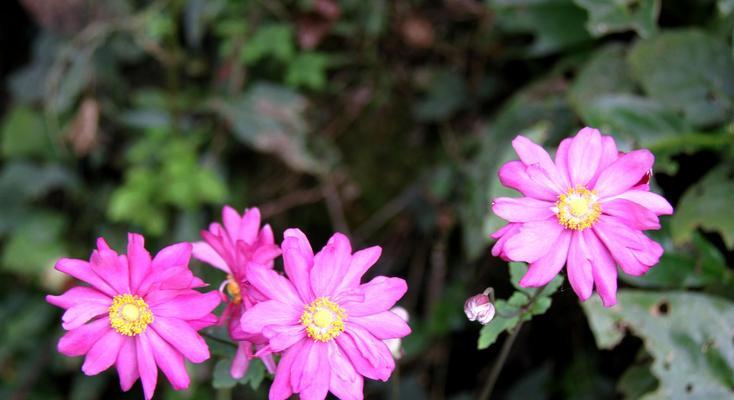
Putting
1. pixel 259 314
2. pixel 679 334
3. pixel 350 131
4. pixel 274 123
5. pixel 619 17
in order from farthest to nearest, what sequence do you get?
pixel 350 131
pixel 274 123
pixel 619 17
pixel 679 334
pixel 259 314

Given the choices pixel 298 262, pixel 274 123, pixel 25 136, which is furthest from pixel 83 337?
pixel 25 136

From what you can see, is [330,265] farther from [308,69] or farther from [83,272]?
[308,69]

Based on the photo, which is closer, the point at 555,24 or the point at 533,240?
the point at 533,240

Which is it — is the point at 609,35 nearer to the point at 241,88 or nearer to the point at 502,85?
the point at 502,85

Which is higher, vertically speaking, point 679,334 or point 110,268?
point 110,268

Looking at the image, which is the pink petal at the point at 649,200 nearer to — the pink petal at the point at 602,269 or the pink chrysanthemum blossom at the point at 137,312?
the pink petal at the point at 602,269

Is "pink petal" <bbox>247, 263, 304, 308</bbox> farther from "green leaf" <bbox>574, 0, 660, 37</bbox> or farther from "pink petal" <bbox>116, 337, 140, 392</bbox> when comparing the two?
"green leaf" <bbox>574, 0, 660, 37</bbox>

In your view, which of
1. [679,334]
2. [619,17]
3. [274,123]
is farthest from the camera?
[274,123]
